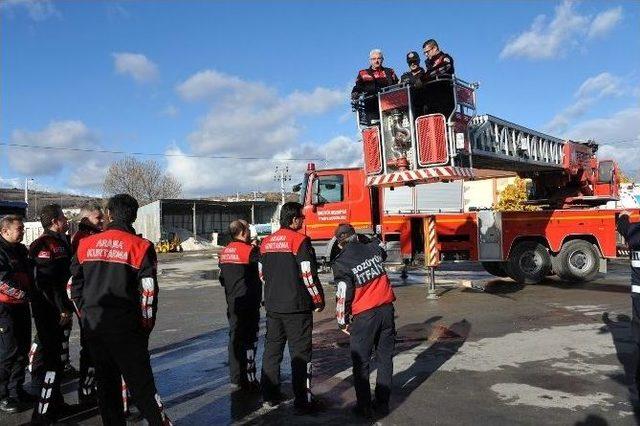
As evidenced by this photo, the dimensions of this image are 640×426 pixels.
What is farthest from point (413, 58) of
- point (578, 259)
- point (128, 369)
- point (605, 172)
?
point (605, 172)

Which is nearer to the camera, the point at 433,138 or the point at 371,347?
the point at 371,347

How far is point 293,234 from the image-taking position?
4809mm

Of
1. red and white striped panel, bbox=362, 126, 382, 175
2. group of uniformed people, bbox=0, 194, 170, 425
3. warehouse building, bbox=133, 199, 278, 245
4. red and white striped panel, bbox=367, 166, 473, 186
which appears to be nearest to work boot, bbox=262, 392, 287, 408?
group of uniformed people, bbox=0, 194, 170, 425

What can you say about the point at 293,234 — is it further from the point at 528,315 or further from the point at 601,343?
the point at 528,315

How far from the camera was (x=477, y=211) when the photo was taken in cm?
1252

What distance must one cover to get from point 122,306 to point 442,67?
249 inches

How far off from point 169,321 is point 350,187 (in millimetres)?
5416

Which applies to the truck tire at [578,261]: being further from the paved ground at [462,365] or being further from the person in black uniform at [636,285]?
the person in black uniform at [636,285]

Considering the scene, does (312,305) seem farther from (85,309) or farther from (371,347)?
(85,309)

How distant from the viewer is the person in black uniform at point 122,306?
3641mm

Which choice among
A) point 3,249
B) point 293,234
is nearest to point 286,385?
point 293,234

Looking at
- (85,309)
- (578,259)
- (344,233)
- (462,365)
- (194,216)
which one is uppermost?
(194,216)

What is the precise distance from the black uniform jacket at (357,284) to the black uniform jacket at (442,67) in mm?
4666

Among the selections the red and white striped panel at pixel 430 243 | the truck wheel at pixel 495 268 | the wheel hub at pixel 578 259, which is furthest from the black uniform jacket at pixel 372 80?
the truck wheel at pixel 495 268
